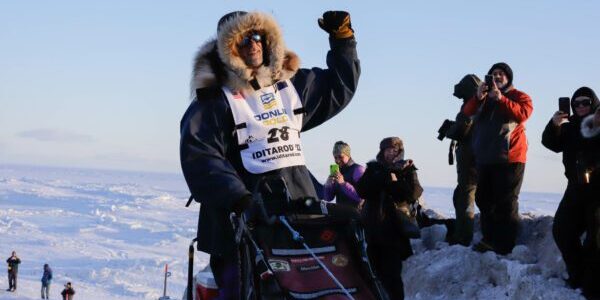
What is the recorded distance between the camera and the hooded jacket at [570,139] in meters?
6.47

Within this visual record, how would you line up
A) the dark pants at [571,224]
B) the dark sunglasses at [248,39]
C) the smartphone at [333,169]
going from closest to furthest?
1. the dark sunglasses at [248,39]
2. the dark pants at [571,224]
3. the smartphone at [333,169]

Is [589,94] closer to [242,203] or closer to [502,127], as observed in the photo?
[502,127]

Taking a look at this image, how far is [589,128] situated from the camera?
637cm

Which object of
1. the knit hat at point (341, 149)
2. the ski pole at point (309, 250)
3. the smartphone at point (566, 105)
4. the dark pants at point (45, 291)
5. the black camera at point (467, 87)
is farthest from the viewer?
the dark pants at point (45, 291)

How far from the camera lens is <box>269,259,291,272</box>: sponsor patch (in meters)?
3.78

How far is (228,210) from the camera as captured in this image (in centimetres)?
410

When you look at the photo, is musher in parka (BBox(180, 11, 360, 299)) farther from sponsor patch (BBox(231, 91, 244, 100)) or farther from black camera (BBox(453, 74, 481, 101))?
black camera (BBox(453, 74, 481, 101))

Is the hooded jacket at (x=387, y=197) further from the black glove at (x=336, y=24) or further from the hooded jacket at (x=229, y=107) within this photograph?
the black glove at (x=336, y=24)

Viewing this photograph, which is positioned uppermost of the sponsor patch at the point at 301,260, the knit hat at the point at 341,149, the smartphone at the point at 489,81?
the smartphone at the point at 489,81

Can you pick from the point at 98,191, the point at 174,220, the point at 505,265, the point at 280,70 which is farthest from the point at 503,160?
the point at 98,191

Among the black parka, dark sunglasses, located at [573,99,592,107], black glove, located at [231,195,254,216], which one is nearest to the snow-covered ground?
the black parka

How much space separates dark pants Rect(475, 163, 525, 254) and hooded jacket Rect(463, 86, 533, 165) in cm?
10

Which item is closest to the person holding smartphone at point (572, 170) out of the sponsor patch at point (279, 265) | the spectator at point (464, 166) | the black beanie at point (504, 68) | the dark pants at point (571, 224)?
the dark pants at point (571, 224)

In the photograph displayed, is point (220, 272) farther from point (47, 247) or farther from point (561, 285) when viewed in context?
point (47, 247)
